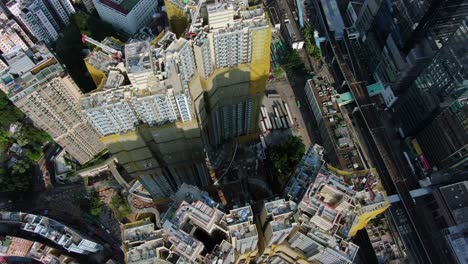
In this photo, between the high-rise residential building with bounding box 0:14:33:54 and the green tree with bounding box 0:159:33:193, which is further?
the high-rise residential building with bounding box 0:14:33:54

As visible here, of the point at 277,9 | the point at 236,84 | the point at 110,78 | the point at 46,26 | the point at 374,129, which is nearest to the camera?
the point at 110,78

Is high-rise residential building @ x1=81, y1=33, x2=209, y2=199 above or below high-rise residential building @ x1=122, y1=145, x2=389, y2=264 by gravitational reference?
above

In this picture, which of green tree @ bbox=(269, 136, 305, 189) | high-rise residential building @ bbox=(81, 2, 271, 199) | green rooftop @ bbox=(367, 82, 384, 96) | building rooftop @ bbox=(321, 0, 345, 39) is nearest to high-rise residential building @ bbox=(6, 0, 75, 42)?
high-rise residential building @ bbox=(81, 2, 271, 199)

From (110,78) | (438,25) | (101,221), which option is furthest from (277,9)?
(101,221)

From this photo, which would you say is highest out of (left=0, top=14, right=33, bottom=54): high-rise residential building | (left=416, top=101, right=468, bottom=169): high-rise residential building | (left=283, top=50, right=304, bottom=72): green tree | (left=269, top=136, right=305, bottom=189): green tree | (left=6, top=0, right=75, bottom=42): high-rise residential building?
(left=6, top=0, right=75, bottom=42): high-rise residential building

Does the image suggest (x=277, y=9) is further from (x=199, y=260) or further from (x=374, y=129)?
(x=199, y=260)

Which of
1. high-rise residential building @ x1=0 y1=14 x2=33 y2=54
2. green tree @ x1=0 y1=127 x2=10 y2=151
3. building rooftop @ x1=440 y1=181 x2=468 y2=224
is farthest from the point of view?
high-rise residential building @ x1=0 y1=14 x2=33 y2=54

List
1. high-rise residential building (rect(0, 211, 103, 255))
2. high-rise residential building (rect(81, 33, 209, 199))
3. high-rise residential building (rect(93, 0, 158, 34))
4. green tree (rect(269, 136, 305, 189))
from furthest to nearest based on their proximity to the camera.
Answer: high-rise residential building (rect(93, 0, 158, 34)), green tree (rect(269, 136, 305, 189)), high-rise residential building (rect(0, 211, 103, 255)), high-rise residential building (rect(81, 33, 209, 199))

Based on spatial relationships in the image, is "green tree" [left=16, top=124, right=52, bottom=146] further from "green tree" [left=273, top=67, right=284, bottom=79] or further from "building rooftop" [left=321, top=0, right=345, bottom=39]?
"building rooftop" [left=321, top=0, right=345, bottom=39]
